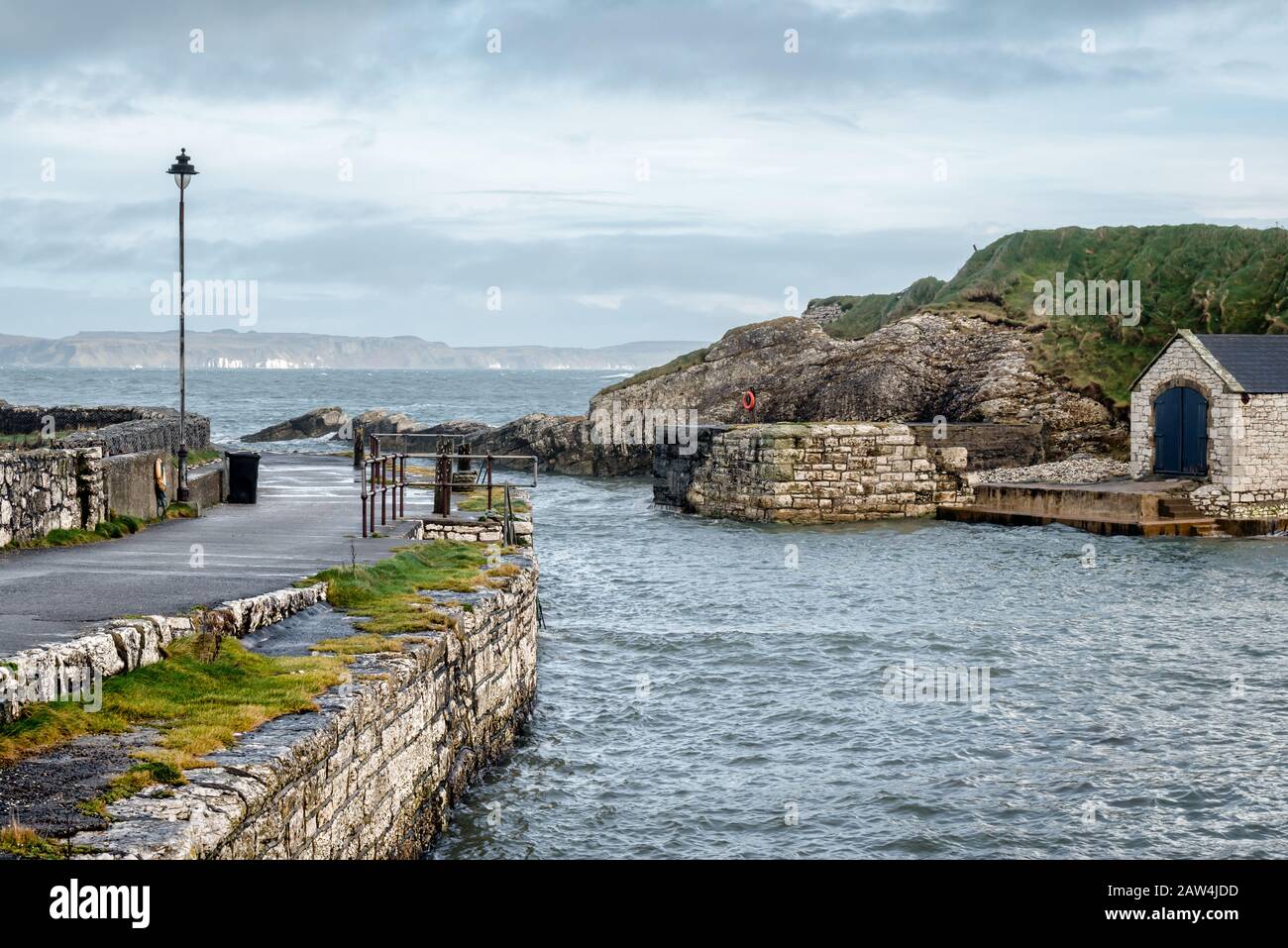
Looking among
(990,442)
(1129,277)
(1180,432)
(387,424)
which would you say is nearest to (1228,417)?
(1180,432)

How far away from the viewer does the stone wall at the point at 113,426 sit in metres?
20.1

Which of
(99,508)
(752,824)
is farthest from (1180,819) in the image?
(99,508)

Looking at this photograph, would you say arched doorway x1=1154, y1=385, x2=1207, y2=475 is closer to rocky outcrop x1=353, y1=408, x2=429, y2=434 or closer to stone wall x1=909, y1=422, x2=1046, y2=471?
stone wall x1=909, y1=422, x2=1046, y2=471

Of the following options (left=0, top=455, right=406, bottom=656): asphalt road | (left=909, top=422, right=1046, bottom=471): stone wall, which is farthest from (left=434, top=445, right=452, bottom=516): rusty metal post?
(left=909, top=422, right=1046, bottom=471): stone wall

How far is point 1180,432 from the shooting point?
37.6 m

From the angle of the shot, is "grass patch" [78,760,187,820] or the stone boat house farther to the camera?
the stone boat house

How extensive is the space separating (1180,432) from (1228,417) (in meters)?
2.50

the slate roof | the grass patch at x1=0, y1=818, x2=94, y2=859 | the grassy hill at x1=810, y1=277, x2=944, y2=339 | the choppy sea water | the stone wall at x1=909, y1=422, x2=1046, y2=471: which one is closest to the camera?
the grass patch at x1=0, y1=818, x2=94, y2=859

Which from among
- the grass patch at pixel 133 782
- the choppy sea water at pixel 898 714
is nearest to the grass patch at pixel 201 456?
the choppy sea water at pixel 898 714

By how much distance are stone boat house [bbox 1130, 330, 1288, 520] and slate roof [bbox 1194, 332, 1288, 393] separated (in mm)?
27

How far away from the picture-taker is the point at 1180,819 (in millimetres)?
12516

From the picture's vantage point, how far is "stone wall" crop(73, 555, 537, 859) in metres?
7.09

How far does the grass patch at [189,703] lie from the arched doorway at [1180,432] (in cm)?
3187
